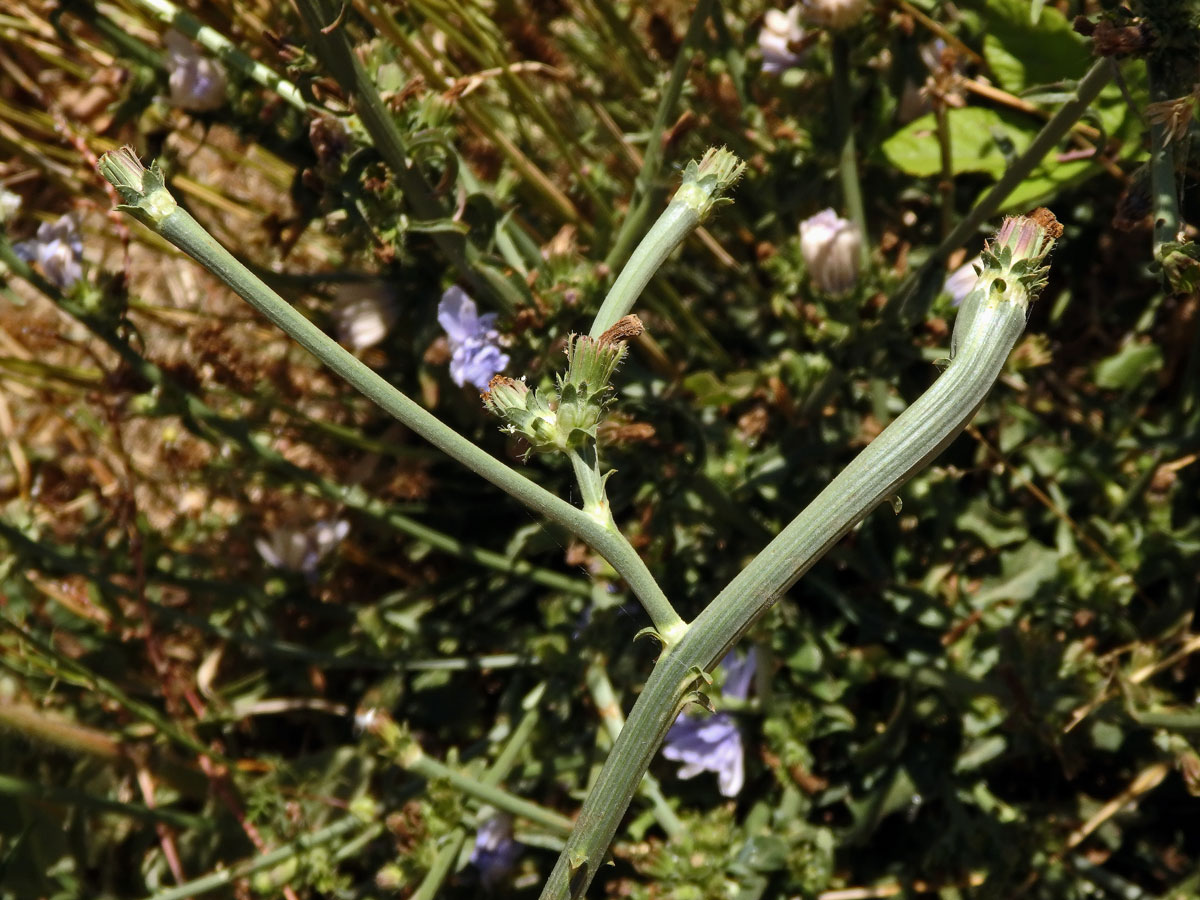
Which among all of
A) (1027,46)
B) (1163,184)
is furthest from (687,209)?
(1027,46)

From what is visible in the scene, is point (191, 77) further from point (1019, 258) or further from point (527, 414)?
point (1019, 258)

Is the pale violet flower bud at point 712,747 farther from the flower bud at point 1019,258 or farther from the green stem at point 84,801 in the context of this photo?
the flower bud at point 1019,258

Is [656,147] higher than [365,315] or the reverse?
higher

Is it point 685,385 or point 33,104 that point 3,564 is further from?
point 33,104

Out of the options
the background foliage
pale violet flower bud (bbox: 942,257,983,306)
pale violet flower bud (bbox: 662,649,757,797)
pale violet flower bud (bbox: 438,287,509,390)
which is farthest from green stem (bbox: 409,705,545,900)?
pale violet flower bud (bbox: 942,257,983,306)

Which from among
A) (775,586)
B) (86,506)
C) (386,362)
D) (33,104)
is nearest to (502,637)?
(386,362)
